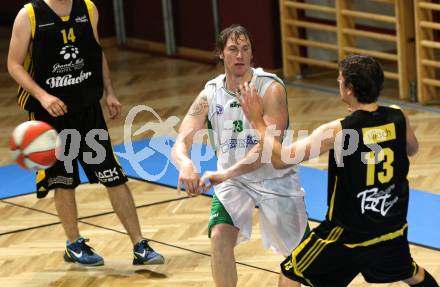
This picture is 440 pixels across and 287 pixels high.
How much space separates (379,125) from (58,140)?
226 centimetres

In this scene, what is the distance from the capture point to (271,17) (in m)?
12.3

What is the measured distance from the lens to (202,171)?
29.9 ft

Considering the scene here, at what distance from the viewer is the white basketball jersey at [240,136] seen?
595 cm

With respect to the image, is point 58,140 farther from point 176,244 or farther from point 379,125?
point 379,125

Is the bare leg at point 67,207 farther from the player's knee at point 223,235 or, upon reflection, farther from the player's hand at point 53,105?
the player's knee at point 223,235

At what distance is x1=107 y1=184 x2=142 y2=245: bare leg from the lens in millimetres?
6980

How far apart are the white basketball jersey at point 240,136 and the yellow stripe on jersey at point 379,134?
98 centimetres

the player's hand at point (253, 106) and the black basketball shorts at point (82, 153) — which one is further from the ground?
the player's hand at point (253, 106)

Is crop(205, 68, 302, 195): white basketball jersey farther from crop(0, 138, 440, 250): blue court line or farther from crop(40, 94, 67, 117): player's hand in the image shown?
crop(0, 138, 440, 250): blue court line

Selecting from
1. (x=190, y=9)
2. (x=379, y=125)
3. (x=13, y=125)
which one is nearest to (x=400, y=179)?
(x=379, y=125)

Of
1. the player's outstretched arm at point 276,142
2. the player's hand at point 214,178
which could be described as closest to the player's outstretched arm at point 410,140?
the player's outstretched arm at point 276,142

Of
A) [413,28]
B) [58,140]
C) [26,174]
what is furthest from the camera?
[413,28]

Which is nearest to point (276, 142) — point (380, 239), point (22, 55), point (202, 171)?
point (380, 239)

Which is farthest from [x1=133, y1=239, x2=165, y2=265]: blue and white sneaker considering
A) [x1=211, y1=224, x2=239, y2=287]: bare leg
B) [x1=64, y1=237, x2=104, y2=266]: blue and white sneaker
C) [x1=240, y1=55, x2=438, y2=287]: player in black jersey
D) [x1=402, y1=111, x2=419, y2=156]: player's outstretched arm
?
[x1=402, y1=111, x2=419, y2=156]: player's outstretched arm
